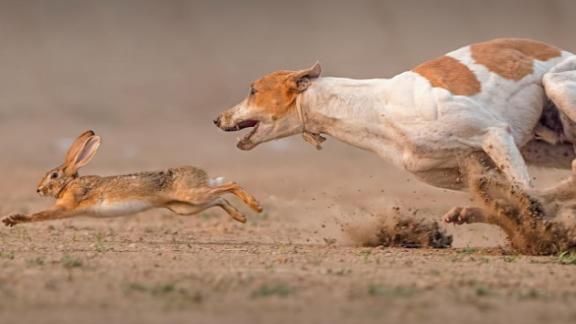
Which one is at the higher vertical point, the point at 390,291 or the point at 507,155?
the point at 507,155

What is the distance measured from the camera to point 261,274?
25.0ft

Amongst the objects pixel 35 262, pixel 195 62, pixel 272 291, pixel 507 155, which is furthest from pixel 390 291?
pixel 195 62

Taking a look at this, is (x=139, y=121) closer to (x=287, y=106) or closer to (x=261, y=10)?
(x=261, y=10)

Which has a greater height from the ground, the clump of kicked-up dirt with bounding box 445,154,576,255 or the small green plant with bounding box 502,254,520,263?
the clump of kicked-up dirt with bounding box 445,154,576,255

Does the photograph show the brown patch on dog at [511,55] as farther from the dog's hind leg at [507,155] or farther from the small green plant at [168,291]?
the small green plant at [168,291]

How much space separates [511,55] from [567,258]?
1649mm

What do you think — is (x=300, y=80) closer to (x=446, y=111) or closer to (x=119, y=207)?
(x=446, y=111)

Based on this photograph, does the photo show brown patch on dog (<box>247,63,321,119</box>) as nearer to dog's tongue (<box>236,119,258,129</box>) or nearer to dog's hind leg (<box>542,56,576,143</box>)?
dog's tongue (<box>236,119,258,129</box>)

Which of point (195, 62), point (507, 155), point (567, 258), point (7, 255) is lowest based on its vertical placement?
point (567, 258)

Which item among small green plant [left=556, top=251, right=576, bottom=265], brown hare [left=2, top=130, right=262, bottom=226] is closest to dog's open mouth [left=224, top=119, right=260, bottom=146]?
brown hare [left=2, top=130, right=262, bottom=226]

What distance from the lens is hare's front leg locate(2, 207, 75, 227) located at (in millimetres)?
10336

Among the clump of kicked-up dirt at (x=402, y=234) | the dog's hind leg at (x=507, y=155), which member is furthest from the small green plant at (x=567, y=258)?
the clump of kicked-up dirt at (x=402, y=234)

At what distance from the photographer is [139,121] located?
93.3ft

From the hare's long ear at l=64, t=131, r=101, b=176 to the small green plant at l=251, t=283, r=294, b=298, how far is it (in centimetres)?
434
